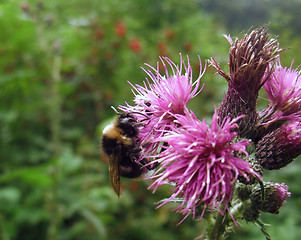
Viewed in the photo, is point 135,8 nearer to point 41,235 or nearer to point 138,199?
point 138,199

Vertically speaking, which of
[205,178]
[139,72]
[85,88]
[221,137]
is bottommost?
[85,88]

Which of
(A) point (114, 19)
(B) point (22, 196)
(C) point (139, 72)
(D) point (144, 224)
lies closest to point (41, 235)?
(B) point (22, 196)

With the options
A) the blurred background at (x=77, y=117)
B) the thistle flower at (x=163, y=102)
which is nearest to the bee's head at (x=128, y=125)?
the thistle flower at (x=163, y=102)

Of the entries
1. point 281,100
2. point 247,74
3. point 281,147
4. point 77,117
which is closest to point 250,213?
point 281,147

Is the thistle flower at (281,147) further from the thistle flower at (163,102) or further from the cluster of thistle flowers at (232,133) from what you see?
the thistle flower at (163,102)

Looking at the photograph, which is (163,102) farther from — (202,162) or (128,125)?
(202,162)

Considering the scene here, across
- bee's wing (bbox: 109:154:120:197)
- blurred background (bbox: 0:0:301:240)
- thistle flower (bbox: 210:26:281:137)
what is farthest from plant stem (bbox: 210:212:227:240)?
blurred background (bbox: 0:0:301:240)
